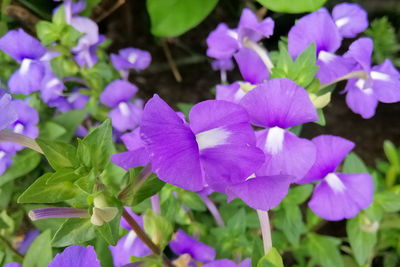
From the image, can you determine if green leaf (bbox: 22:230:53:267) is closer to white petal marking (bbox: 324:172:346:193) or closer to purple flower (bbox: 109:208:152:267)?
purple flower (bbox: 109:208:152:267)

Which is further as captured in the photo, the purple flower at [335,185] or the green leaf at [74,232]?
the purple flower at [335,185]

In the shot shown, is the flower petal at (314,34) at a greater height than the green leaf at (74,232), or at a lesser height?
greater

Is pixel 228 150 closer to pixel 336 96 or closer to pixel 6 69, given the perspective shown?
pixel 6 69

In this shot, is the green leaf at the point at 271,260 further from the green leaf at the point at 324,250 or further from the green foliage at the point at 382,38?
the green foliage at the point at 382,38

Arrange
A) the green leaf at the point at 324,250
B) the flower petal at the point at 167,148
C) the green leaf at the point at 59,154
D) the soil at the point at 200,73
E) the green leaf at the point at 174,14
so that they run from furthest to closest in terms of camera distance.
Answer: the soil at the point at 200,73 → the green leaf at the point at 174,14 → the green leaf at the point at 324,250 → the green leaf at the point at 59,154 → the flower petal at the point at 167,148

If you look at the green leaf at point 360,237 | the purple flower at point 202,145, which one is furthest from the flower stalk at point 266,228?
the green leaf at point 360,237

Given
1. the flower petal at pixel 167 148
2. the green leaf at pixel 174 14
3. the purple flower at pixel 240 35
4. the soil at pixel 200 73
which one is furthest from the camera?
the soil at pixel 200 73

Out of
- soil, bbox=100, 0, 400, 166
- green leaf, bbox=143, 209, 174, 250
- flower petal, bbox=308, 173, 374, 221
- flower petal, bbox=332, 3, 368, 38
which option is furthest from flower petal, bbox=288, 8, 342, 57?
soil, bbox=100, 0, 400, 166

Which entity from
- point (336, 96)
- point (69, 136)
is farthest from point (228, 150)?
point (336, 96)
